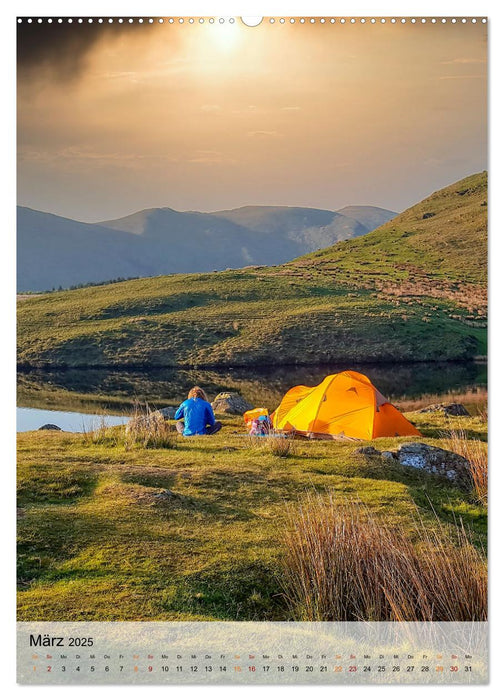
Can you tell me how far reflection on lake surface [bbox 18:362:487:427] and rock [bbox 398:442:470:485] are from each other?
6980 mm

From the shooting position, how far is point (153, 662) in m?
5.98

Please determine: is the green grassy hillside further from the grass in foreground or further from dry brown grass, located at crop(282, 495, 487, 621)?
dry brown grass, located at crop(282, 495, 487, 621)

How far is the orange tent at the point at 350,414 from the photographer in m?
17.9

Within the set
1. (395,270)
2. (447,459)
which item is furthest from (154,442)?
(395,270)

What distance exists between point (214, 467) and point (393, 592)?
5728 millimetres

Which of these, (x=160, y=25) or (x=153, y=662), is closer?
(x=153, y=662)

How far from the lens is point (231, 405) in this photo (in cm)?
2358

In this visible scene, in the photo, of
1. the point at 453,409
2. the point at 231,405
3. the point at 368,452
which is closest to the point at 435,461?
the point at 368,452

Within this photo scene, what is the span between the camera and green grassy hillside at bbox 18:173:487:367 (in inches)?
1711

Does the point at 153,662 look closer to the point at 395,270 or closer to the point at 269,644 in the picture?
the point at 269,644

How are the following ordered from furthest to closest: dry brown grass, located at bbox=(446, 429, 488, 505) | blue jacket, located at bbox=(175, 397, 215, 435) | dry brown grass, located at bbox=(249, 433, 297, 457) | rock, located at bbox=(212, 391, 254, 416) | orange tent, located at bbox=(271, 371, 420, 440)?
1. rock, located at bbox=(212, 391, 254, 416)
2. orange tent, located at bbox=(271, 371, 420, 440)
3. blue jacket, located at bbox=(175, 397, 215, 435)
4. dry brown grass, located at bbox=(249, 433, 297, 457)
5. dry brown grass, located at bbox=(446, 429, 488, 505)

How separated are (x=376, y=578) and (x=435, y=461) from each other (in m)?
6.05

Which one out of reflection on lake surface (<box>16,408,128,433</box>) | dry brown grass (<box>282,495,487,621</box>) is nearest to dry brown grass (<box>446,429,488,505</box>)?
dry brown grass (<box>282,495,487,621</box>)

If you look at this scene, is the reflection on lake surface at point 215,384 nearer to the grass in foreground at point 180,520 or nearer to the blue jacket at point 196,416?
the blue jacket at point 196,416
